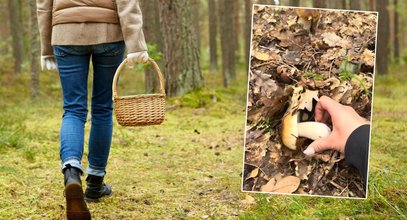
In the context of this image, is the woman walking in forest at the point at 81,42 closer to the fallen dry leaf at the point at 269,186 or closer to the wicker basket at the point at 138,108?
the wicker basket at the point at 138,108

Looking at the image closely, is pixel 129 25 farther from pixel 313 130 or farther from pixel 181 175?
pixel 181 175

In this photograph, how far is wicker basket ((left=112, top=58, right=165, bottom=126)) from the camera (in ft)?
11.9

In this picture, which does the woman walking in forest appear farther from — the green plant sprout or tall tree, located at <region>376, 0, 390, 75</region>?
tall tree, located at <region>376, 0, 390, 75</region>

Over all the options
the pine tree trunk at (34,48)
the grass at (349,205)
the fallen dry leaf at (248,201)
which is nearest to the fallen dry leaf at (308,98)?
the grass at (349,205)

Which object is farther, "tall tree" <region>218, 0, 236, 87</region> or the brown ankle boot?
"tall tree" <region>218, 0, 236, 87</region>

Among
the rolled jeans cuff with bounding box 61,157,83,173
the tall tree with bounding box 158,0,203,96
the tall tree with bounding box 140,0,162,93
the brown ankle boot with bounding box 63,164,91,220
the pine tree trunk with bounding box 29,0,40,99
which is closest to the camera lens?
the brown ankle boot with bounding box 63,164,91,220

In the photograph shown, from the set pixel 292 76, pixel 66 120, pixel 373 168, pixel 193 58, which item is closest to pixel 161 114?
pixel 66 120

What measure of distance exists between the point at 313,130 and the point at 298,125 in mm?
106

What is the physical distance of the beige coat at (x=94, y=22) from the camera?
3.50 m

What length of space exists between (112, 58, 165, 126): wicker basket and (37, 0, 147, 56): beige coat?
205 mm

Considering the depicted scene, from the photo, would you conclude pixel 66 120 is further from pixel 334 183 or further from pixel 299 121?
pixel 334 183

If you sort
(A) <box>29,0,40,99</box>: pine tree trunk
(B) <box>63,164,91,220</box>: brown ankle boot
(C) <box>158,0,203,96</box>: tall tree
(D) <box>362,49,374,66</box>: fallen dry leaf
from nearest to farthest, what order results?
(B) <box>63,164,91,220</box>: brown ankle boot < (D) <box>362,49,374,66</box>: fallen dry leaf < (C) <box>158,0,203,96</box>: tall tree < (A) <box>29,0,40,99</box>: pine tree trunk

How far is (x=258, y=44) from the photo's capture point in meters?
3.74

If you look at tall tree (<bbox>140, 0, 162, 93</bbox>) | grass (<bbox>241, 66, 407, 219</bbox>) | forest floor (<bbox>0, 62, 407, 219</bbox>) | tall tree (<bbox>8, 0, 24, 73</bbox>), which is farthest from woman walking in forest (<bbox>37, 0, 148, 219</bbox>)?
tall tree (<bbox>8, 0, 24, 73</bbox>)
